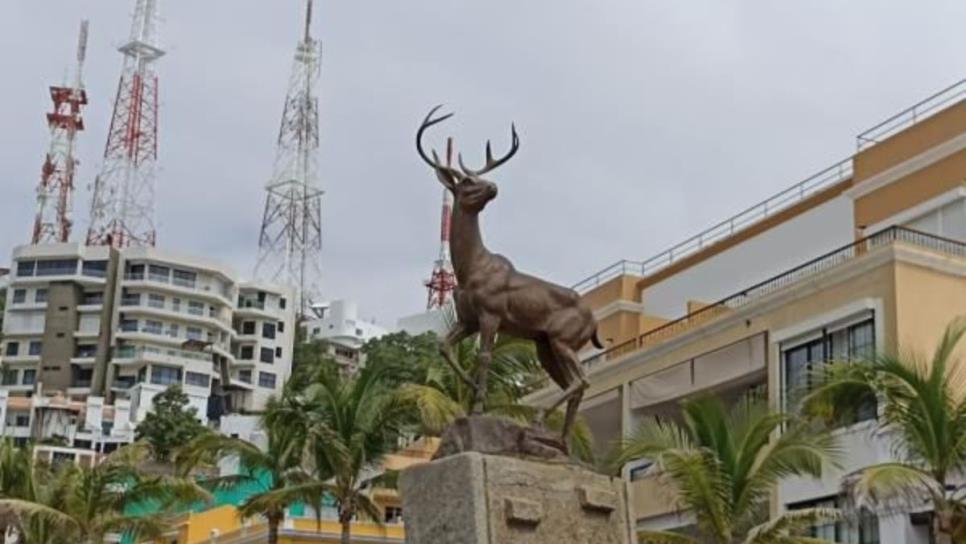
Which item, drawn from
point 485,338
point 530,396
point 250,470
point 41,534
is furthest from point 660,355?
point 485,338

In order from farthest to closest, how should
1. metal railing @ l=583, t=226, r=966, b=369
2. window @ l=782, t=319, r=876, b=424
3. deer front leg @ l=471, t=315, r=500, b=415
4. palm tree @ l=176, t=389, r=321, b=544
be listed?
metal railing @ l=583, t=226, r=966, b=369, palm tree @ l=176, t=389, r=321, b=544, window @ l=782, t=319, r=876, b=424, deer front leg @ l=471, t=315, r=500, b=415

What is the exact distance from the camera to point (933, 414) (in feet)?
61.6

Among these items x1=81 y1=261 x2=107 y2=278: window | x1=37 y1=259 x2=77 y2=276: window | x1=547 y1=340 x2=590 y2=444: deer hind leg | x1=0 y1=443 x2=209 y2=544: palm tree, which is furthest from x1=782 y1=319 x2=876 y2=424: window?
x1=37 y1=259 x2=77 y2=276: window

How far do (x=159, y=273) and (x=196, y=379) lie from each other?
7.94 metres

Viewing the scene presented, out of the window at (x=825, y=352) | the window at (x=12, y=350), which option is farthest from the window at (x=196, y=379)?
the window at (x=825, y=352)

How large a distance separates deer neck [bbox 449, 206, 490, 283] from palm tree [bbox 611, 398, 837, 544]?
8.57 m

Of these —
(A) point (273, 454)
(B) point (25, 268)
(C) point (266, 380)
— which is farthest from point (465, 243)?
(C) point (266, 380)

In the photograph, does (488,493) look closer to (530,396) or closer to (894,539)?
(894,539)

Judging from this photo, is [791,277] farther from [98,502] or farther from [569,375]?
[569,375]

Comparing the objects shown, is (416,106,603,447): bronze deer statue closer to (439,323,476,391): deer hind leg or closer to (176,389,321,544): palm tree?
(439,323,476,391): deer hind leg

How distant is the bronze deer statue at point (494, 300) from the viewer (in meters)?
12.7

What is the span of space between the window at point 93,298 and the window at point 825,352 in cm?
8144

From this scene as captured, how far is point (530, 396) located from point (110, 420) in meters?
65.2

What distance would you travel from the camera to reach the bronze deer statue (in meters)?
12.7
